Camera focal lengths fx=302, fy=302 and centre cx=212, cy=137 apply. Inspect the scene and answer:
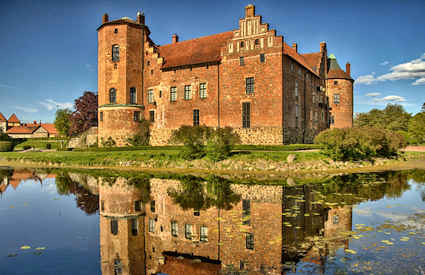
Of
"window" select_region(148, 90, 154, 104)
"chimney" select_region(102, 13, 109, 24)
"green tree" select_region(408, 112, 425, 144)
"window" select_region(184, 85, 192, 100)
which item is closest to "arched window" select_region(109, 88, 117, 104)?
"window" select_region(148, 90, 154, 104)

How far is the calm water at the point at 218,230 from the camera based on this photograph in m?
6.51

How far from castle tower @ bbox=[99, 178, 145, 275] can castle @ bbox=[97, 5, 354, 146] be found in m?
17.5

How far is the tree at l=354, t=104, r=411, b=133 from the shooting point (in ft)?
234

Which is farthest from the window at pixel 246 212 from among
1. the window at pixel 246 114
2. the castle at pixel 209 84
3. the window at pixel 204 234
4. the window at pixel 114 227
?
the window at pixel 246 114

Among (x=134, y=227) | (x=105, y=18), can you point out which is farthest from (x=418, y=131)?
(x=134, y=227)

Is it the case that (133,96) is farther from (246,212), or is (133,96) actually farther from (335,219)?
(335,219)

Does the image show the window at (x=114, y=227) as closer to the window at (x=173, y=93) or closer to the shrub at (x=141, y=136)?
the shrub at (x=141, y=136)

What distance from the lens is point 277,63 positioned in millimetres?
28656

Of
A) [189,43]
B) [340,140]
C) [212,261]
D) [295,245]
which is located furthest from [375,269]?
[189,43]

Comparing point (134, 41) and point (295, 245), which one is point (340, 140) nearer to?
point (295, 245)

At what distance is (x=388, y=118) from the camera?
76688 mm

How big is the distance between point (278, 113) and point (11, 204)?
2229 centimetres

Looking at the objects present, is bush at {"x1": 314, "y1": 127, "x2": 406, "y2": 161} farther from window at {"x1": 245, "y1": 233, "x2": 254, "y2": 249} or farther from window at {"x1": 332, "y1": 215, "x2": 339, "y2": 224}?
window at {"x1": 245, "y1": 233, "x2": 254, "y2": 249}

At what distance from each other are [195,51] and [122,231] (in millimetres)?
28723
